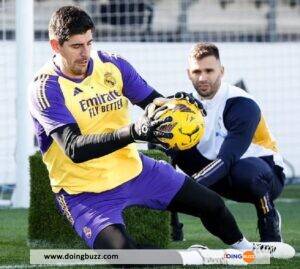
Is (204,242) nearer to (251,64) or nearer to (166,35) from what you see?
(251,64)

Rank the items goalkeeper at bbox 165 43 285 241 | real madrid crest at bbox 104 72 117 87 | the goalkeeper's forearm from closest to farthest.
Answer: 1. the goalkeeper's forearm
2. real madrid crest at bbox 104 72 117 87
3. goalkeeper at bbox 165 43 285 241

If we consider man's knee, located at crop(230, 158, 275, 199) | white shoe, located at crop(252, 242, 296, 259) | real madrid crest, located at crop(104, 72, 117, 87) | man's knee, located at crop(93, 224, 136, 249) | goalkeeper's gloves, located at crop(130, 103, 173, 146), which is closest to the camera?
goalkeeper's gloves, located at crop(130, 103, 173, 146)

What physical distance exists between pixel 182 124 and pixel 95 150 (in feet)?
1.61

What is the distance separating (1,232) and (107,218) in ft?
8.34

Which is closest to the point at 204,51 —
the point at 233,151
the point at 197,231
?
the point at 233,151

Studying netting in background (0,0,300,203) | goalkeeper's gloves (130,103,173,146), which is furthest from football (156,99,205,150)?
netting in background (0,0,300,203)

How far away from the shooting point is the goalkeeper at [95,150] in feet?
20.0

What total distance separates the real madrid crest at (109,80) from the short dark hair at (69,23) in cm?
37

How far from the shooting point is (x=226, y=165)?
7102mm

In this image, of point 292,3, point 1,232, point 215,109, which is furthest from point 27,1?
point 292,3

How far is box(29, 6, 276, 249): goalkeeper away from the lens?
20.0 feet

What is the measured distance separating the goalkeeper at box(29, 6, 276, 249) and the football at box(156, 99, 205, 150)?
29cm

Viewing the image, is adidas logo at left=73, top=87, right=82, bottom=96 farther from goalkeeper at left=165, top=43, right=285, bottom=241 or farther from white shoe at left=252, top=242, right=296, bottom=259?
white shoe at left=252, top=242, right=296, bottom=259

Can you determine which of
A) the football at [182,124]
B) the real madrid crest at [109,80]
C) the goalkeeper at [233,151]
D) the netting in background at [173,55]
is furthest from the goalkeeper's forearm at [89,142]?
the netting in background at [173,55]
